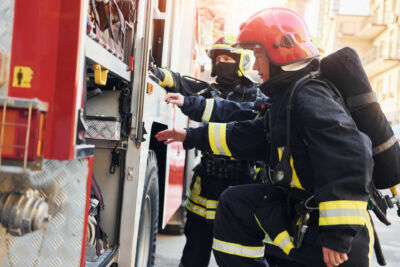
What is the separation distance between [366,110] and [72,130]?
1393 millimetres

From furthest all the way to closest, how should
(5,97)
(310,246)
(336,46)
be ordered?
(336,46), (310,246), (5,97)

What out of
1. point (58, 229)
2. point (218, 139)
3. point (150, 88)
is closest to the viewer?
point (58, 229)

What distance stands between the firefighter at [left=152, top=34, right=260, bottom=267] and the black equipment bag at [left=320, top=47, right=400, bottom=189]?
1263 millimetres

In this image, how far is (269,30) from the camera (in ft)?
7.88

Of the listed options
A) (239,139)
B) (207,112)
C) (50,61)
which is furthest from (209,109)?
(50,61)

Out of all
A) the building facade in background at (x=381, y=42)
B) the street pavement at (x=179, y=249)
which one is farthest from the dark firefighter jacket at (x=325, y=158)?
the building facade in background at (x=381, y=42)

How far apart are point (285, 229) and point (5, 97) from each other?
4.88ft

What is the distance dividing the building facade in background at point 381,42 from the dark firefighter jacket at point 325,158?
20.0 meters

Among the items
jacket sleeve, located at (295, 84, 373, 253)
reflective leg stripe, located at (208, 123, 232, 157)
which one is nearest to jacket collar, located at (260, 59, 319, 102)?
jacket sleeve, located at (295, 84, 373, 253)

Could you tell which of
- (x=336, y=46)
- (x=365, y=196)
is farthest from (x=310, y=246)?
(x=336, y=46)

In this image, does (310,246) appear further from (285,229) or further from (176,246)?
(176,246)

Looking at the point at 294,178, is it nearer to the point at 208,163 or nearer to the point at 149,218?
the point at 149,218

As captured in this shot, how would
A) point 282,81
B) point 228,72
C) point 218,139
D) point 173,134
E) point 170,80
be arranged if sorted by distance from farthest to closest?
1. point 228,72
2. point 170,80
3. point 173,134
4. point 218,139
5. point 282,81

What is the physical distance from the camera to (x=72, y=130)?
4.83ft
